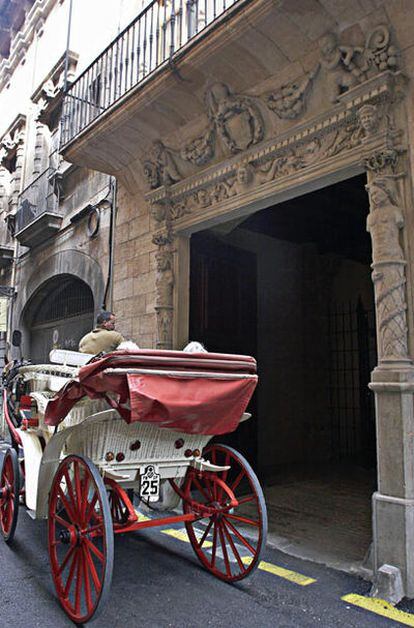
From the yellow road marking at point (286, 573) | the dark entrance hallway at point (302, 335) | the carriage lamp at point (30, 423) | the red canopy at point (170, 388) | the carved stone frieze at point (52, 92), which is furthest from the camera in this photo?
the carved stone frieze at point (52, 92)

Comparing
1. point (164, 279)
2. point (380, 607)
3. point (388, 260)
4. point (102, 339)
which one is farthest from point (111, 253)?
point (380, 607)

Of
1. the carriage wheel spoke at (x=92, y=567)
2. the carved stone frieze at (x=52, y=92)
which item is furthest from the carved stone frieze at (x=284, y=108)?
the carved stone frieze at (x=52, y=92)

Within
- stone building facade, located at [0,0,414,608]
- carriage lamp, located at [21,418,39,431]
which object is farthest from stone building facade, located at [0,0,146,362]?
carriage lamp, located at [21,418,39,431]

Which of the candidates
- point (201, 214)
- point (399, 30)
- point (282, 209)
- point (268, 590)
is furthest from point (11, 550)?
point (282, 209)

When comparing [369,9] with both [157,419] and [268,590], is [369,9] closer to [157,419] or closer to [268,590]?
[157,419]

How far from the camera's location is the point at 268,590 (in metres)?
3.64

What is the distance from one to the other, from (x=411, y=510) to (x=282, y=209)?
5693mm

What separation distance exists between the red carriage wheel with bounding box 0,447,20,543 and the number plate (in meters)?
1.48

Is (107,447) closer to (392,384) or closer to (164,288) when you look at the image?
(392,384)

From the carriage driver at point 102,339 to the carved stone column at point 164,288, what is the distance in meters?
1.34

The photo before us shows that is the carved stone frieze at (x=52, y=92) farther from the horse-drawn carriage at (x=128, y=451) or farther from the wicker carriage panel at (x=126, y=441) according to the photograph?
the wicker carriage panel at (x=126, y=441)

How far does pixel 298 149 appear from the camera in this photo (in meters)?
5.00

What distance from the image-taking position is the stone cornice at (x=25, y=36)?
13305 mm

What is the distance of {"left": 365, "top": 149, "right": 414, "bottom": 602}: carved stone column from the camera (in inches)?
141
